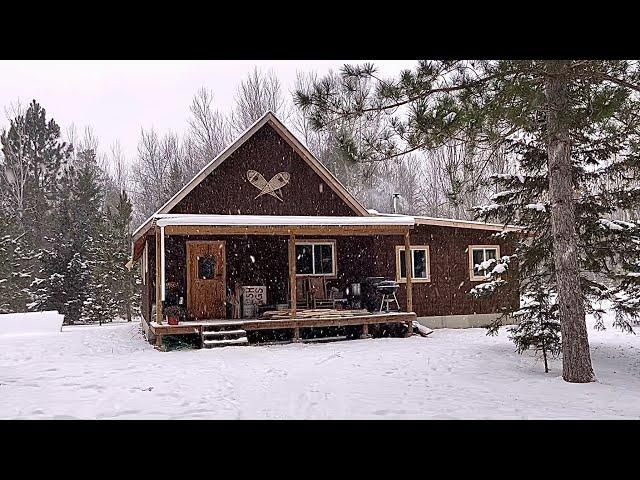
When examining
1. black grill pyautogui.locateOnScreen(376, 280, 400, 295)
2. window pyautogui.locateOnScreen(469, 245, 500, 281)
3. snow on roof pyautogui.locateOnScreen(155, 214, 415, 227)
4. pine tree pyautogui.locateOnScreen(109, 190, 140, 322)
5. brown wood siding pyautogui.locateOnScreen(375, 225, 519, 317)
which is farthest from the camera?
pine tree pyautogui.locateOnScreen(109, 190, 140, 322)

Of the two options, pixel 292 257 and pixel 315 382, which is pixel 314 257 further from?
pixel 315 382

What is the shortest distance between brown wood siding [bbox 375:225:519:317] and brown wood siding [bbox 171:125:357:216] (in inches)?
66.8

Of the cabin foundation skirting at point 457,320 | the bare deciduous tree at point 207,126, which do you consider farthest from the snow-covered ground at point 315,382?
the bare deciduous tree at point 207,126

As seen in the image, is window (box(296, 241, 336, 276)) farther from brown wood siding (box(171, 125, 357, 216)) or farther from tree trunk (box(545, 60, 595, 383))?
tree trunk (box(545, 60, 595, 383))

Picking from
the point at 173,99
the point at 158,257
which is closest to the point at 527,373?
the point at 158,257

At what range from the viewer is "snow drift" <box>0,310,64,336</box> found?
16766mm

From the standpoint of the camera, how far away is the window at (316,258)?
15.2m

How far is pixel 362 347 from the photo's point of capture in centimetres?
1213

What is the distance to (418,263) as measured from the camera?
16.3 m

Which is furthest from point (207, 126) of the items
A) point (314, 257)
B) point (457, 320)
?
point (457, 320)

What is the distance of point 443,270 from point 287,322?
5606 millimetres

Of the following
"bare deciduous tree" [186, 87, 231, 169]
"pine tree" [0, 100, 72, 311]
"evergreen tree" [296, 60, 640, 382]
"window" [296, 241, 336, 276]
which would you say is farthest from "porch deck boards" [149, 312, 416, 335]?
"bare deciduous tree" [186, 87, 231, 169]
